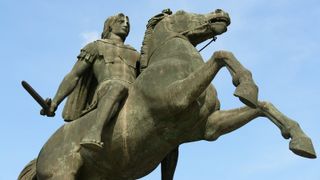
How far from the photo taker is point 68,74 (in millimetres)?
10219

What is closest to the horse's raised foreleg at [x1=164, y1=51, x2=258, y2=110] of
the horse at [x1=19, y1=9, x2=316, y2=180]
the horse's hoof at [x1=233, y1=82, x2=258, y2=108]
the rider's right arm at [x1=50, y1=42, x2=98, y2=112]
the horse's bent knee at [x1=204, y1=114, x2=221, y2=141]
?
the horse at [x1=19, y1=9, x2=316, y2=180]

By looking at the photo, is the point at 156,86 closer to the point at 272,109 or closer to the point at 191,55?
the point at 191,55

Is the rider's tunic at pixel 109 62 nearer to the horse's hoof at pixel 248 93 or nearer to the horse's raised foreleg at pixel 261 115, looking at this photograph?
the horse's raised foreleg at pixel 261 115

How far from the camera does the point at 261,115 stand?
28.2ft

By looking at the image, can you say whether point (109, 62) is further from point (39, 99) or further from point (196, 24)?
point (196, 24)

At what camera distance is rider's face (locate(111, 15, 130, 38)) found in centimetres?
1023

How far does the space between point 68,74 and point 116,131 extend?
161 cm

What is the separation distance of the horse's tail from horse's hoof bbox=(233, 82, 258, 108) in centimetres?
354

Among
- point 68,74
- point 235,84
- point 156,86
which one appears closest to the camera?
point 235,84

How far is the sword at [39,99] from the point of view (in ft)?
31.9

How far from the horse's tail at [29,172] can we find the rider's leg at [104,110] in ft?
5.24

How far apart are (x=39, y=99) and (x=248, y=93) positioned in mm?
3285

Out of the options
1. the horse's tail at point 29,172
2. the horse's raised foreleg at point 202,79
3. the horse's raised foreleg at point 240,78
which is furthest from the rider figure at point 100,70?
the horse's raised foreleg at point 240,78

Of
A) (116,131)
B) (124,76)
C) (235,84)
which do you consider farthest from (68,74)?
(235,84)
